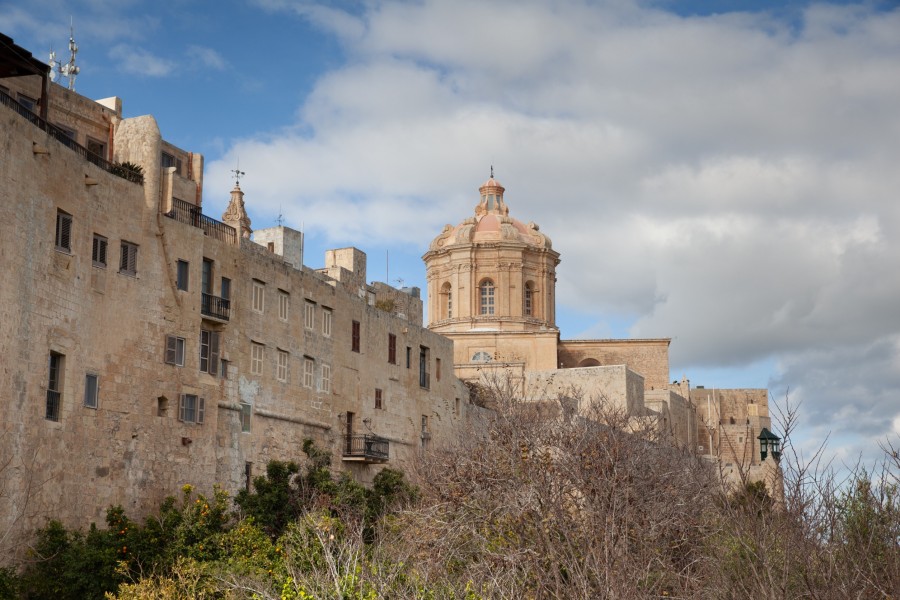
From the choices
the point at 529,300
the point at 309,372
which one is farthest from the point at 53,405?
the point at 529,300

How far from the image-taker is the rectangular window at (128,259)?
90.8 ft

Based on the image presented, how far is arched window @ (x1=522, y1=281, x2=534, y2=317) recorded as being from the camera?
65.1 m

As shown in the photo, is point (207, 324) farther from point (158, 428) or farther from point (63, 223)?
point (63, 223)

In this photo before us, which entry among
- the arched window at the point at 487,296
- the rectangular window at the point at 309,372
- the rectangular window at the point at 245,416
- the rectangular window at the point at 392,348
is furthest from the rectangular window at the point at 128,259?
the arched window at the point at 487,296

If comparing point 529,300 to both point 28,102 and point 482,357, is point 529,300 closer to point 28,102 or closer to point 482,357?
point 482,357

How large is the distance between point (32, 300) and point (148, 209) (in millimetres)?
4786

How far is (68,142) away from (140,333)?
438cm

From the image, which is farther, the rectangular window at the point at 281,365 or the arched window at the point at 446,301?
the arched window at the point at 446,301

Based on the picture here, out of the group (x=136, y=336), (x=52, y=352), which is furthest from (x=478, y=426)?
(x=52, y=352)

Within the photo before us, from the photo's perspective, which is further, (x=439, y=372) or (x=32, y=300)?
(x=439, y=372)

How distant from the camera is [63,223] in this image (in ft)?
84.7

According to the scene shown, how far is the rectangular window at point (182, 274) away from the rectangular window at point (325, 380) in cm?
677

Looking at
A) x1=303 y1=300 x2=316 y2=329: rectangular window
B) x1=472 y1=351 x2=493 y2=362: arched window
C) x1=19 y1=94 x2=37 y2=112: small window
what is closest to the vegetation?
x1=303 y1=300 x2=316 y2=329: rectangular window

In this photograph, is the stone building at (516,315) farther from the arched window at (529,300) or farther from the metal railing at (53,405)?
the metal railing at (53,405)
